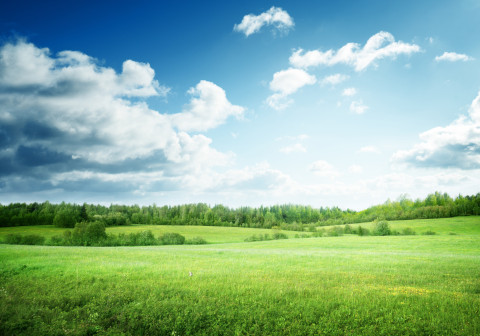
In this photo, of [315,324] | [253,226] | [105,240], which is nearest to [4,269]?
[315,324]

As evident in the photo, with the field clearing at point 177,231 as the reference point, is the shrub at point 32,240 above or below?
above

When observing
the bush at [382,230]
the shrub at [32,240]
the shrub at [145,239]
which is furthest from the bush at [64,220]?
the bush at [382,230]

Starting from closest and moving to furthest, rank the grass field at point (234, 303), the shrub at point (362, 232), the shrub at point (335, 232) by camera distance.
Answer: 1. the grass field at point (234, 303)
2. the shrub at point (362, 232)
3. the shrub at point (335, 232)

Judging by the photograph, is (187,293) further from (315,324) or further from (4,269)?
(4,269)

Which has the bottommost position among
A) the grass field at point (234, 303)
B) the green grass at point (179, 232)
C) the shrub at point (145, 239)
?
the green grass at point (179, 232)

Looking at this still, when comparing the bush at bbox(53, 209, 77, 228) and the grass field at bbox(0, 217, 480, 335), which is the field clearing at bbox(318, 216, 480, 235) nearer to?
the grass field at bbox(0, 217, 480, 335)

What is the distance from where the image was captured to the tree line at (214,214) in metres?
119

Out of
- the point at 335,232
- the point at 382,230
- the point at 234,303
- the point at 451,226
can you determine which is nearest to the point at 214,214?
the point at 335,232

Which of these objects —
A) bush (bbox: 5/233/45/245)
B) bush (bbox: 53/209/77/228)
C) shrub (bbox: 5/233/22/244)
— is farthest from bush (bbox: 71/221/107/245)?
bush (bbox: 53/209/77/228)

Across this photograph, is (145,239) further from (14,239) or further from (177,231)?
(177,231)

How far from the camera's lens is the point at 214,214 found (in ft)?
546

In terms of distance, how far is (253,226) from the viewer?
15275cm

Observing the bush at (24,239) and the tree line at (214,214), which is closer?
the bush at (24,239)

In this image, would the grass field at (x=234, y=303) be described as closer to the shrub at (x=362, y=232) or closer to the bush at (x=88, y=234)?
the bush at (x=88, y=234)
